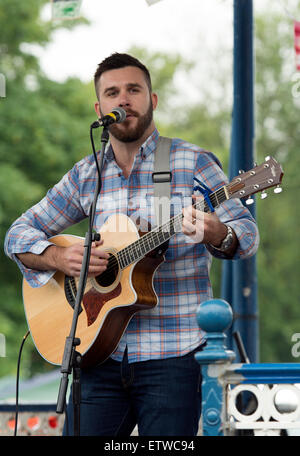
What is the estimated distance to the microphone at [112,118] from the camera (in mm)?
2826

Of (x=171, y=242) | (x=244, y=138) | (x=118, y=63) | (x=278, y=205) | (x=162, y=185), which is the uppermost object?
(x=278, y=205)

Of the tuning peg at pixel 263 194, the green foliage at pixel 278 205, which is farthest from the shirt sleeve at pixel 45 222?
the green foliage at pixel 278 205

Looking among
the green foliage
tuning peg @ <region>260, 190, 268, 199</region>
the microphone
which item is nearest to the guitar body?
the microphone

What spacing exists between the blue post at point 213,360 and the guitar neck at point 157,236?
0.68 metres

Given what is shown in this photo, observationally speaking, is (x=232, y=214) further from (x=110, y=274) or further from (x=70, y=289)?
(x=70, y=289)

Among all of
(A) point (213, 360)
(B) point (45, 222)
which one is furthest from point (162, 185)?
(A) point (213, 360)

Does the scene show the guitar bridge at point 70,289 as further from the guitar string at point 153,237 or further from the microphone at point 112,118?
the microphone at point 112,118

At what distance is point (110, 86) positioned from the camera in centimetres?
317

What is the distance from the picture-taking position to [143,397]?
287 cm

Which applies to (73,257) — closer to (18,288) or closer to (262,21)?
(18,288)

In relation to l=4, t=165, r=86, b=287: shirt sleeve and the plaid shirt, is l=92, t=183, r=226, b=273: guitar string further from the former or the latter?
l=4, t=165, r=86, b=287: shirt sleeve

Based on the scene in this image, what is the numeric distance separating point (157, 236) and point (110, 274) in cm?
32

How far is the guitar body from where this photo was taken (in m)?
2.94
